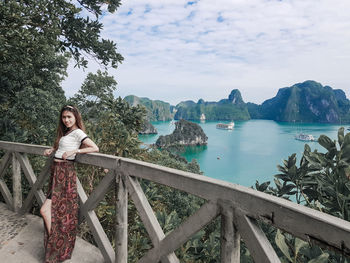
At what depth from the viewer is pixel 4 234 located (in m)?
2.84

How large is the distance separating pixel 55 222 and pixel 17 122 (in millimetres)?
4917

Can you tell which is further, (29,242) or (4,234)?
(4,234)

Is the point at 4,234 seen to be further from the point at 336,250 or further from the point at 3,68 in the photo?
the point at 3,68

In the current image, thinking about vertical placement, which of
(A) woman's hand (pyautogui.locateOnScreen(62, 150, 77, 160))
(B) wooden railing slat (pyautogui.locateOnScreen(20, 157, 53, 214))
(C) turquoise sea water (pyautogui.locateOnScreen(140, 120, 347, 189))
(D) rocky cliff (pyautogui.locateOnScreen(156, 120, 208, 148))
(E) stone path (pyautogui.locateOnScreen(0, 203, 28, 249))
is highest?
(A) woman's hand (pyautogui.locateOnScreen(62, 150, 77, 160))

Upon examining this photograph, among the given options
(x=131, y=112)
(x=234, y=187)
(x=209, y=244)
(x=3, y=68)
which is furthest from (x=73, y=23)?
(x=234, y=187)

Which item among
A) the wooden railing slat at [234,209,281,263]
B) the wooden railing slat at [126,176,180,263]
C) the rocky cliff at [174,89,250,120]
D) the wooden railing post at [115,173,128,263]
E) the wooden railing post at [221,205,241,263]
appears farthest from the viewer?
the rocky cliff at [174,89,250,120]

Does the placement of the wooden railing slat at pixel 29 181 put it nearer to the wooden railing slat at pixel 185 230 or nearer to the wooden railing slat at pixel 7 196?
the wooden railing slat at pixel 7 196

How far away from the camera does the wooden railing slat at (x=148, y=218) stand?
1.61 meters

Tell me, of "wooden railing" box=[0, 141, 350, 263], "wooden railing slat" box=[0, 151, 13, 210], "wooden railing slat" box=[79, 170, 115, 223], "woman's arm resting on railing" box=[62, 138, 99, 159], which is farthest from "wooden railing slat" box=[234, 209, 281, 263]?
"wooden railing slat" box=[0, 151, 13, 210]

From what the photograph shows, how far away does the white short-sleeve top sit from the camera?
233 cm

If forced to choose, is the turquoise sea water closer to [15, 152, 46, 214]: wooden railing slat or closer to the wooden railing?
Result: [15, 152, 46, 214]: wooden railing slat

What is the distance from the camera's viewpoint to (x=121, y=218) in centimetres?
197

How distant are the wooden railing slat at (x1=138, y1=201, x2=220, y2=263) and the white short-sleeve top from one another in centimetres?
121

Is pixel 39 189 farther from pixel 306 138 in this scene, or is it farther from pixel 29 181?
pixel 306 138
